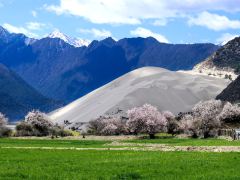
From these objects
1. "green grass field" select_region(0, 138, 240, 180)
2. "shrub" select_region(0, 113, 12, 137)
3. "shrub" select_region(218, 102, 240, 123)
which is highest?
"shrub" select_region(218, 102, 240, 123)

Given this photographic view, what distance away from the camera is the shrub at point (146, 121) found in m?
124

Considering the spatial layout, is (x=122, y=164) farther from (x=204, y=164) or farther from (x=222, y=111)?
(x=222, y=111)

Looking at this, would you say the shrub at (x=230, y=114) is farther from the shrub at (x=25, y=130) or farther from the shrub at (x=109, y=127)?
the shrub at (x=25, y=130)

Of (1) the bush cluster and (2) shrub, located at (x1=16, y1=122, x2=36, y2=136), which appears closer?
(1) the bush cluster

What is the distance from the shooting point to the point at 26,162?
36094 millimetres

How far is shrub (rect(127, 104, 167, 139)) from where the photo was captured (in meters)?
124

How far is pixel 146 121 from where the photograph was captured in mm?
126562

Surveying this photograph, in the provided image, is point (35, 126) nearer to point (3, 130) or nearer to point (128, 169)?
point (3, 130)

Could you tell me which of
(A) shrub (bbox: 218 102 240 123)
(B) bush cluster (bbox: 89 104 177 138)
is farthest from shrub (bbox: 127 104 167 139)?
(A) shrub (bbox: 218 102 240 123)

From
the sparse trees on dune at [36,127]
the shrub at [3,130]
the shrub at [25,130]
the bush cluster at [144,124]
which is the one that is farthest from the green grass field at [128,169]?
the sparse trees on dune at [36,127]

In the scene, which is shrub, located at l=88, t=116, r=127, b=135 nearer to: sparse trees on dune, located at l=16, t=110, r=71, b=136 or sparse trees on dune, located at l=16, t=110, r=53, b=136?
sparse trees on dune, located at l=16, t=110, r=71, b=136

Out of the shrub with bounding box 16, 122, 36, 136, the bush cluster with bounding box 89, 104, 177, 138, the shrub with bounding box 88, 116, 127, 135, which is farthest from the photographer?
the shrub with bounding box 88, 116, 127, 135

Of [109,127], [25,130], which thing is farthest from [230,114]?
[25,130]

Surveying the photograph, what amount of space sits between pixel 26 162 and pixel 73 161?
10.8 feet
